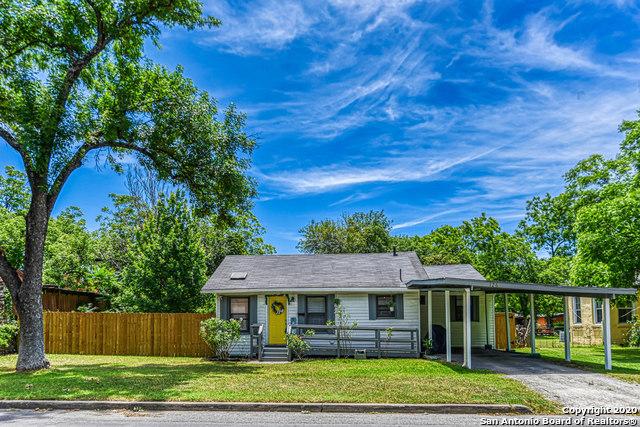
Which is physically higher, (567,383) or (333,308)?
(333,308)

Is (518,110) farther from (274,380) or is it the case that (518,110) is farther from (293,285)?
(274,380)

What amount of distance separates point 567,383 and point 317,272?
1039 cm

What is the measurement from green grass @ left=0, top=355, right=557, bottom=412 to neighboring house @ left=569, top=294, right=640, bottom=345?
16275 millimetres

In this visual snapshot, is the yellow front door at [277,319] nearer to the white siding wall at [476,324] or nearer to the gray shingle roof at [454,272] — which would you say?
the white siding wall at [476,324]

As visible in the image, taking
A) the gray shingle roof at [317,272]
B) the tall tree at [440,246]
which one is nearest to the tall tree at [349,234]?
the tall tree at [440,246]

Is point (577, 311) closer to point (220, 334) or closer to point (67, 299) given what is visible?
point (220, 334)

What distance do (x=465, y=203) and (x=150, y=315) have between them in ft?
89.2

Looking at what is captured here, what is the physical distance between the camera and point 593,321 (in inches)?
1102

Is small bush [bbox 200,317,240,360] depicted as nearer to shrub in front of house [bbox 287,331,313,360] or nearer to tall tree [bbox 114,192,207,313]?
shrub in front of house [bbox 287,331,313,360]

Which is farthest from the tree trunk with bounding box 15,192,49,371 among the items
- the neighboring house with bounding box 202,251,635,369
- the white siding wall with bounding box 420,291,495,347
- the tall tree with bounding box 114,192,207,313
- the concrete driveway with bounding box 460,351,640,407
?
the white siding wall with bounding box 420,291,495,347

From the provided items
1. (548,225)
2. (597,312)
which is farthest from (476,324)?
(548,225)

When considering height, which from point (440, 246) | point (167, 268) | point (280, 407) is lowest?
point (280, 407)

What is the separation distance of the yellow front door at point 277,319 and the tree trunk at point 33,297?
297 inches

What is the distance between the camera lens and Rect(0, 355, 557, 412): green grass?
31.5 feet
